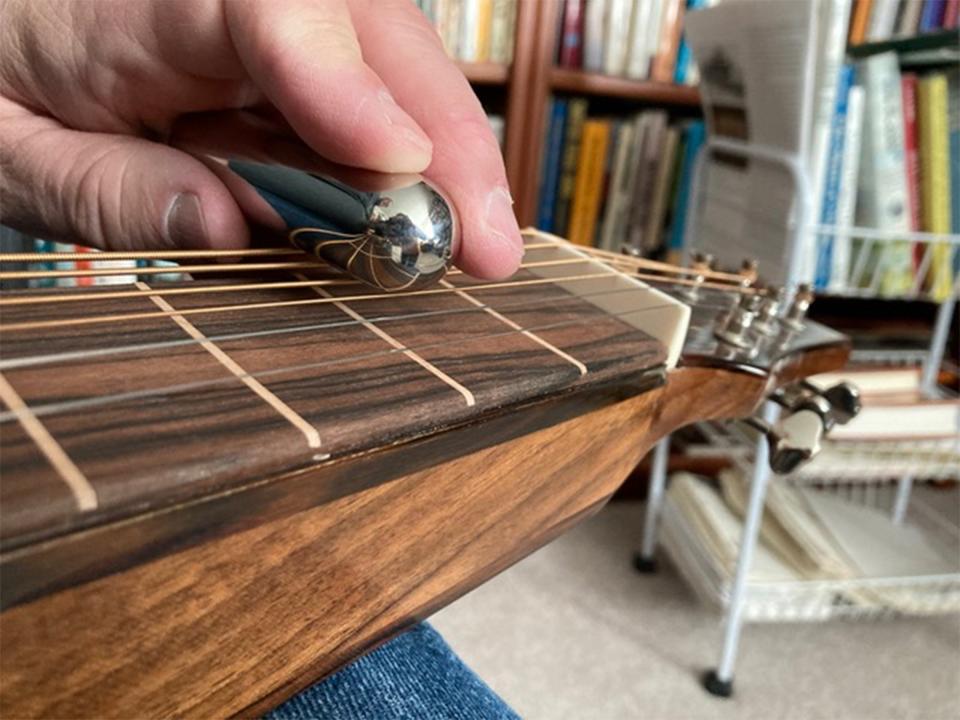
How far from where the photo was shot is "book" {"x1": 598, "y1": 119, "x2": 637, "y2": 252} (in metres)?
1.25

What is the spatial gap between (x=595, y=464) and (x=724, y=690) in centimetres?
77

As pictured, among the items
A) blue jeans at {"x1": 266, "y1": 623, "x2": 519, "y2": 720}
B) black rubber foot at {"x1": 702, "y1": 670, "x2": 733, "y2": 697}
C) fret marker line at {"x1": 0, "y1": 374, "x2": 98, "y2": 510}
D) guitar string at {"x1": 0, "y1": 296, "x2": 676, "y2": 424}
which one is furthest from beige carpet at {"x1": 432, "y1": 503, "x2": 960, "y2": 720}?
fret marker line at {"x1": 0, "y1": 374, "x2": 98, "y2": 510}

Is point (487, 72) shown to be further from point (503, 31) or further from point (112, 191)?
point (112, 191)

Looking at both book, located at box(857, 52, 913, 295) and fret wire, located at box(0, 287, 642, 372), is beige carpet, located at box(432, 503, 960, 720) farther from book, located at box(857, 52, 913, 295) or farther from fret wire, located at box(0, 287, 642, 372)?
fret wire, located at box(0, 287, 642, 372)

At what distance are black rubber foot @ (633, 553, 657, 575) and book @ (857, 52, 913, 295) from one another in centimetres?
55

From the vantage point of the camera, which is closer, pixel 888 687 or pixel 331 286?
pixel 331 286

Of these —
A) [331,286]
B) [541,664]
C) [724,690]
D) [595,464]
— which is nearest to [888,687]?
[724,690]

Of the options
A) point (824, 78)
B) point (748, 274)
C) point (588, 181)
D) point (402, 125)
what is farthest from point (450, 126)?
point (588, 181)

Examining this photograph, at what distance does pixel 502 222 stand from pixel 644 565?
993 mm

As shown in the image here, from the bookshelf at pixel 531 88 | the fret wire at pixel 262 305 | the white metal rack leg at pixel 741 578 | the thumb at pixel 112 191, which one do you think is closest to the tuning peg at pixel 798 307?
the fret wire at pixel 262 305

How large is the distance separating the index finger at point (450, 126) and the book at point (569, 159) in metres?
0.85

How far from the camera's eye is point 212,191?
0.43 metres

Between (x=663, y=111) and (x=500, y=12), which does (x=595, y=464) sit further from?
(x=663, y=111)

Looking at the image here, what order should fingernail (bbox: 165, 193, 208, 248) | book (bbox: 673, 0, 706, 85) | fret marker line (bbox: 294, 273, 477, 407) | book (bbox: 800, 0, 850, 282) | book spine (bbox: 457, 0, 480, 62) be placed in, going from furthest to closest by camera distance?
book (bbox: 673, 0, 706, 85), book spine (bbox: 457, 0, 480, 62), book (bbox: 800, 0, 850, 282), fingernail (bbox: 165, 193, 208, 248), fret marker line (bbox: 294, 273, 477, 407)
